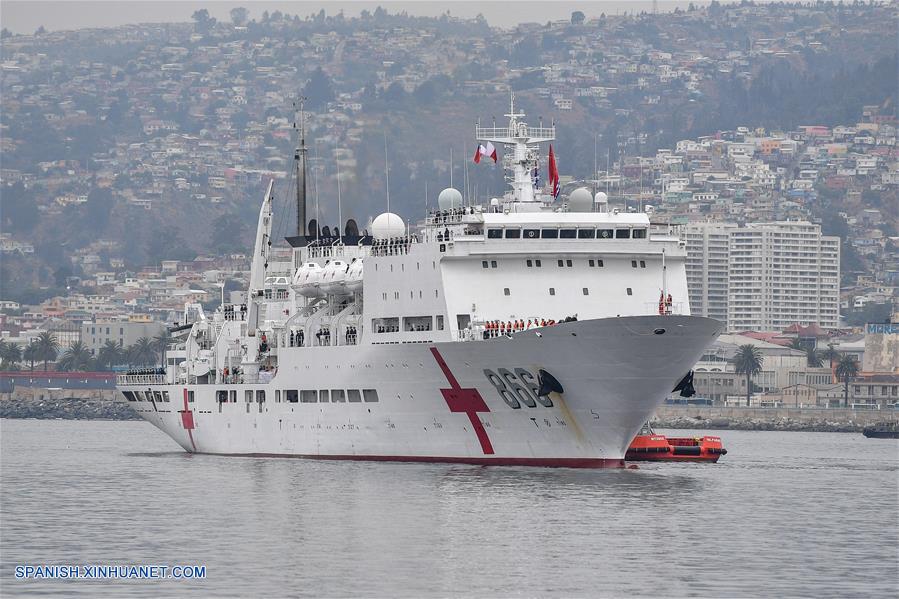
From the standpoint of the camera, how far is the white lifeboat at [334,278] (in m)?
56.3

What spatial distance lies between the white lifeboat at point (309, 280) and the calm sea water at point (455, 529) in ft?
16.7

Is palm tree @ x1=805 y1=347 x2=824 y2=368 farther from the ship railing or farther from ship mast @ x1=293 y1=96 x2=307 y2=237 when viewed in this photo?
the ship railing

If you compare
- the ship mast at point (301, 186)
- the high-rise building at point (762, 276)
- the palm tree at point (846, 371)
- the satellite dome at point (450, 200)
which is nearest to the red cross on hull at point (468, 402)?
the satellite dome at point (450, 200)

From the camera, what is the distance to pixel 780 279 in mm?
192500

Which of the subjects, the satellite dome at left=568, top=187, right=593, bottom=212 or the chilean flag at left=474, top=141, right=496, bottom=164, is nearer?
the satellite dome at left=568, top=187, right=593, bottom=212

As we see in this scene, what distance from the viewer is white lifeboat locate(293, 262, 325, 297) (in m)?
57.3

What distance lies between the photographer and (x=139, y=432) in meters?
98.7

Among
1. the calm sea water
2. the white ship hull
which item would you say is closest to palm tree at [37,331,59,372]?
the calm sea water

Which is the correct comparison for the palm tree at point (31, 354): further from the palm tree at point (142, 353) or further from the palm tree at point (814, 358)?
the palm tree at point (814, 358)

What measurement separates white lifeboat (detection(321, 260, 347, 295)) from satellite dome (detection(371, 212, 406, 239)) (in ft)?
4.60

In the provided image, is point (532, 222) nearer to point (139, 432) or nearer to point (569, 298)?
point (569, 298)

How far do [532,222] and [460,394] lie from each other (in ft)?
15.9

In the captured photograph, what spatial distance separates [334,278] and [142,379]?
511 inches

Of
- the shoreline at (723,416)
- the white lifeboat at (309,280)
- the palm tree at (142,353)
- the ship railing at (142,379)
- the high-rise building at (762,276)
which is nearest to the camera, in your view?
the white lifeboat at (309,280)
